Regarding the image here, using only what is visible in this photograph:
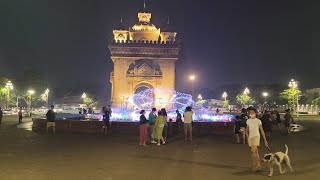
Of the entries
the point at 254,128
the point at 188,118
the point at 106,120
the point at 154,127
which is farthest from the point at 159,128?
the point at 254,128

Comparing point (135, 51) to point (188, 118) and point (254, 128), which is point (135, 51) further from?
point (254, 128)

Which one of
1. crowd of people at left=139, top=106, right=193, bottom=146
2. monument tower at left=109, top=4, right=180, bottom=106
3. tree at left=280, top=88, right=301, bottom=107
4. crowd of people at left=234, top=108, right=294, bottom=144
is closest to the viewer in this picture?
crowd of people at left=139, top=106, right=193, bottom=146

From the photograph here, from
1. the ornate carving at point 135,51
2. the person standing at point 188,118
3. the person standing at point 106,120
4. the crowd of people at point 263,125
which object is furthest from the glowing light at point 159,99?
the person standing at point 188,118

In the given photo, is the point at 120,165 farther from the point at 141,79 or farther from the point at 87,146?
the point at 141,79

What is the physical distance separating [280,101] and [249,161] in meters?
102

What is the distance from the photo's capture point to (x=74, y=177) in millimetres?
9641

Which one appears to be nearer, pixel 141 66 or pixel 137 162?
pixel 137 162

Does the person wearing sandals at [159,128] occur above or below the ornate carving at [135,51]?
below

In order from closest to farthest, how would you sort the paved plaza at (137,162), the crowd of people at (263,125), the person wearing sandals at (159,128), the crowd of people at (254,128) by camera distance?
the paved plaza at (137,162) < the crowd of people at (254,128) < the person wearing sandals at (159,128) < the crowd of people at (263,125)

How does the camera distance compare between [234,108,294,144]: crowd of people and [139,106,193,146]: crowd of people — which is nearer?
[139,106,193,146]: crowd of people

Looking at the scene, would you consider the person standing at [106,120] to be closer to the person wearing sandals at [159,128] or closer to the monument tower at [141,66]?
the person wearing sandals at [159,128]

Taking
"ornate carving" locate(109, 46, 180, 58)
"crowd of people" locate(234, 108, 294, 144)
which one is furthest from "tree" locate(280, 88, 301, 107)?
"crowd of people" locate(234, 108, 294, 144)

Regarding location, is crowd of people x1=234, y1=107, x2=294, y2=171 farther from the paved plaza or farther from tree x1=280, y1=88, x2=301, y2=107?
tree x1=280, y1=88, x2=301, y2=107

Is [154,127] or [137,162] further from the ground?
[154,127]
